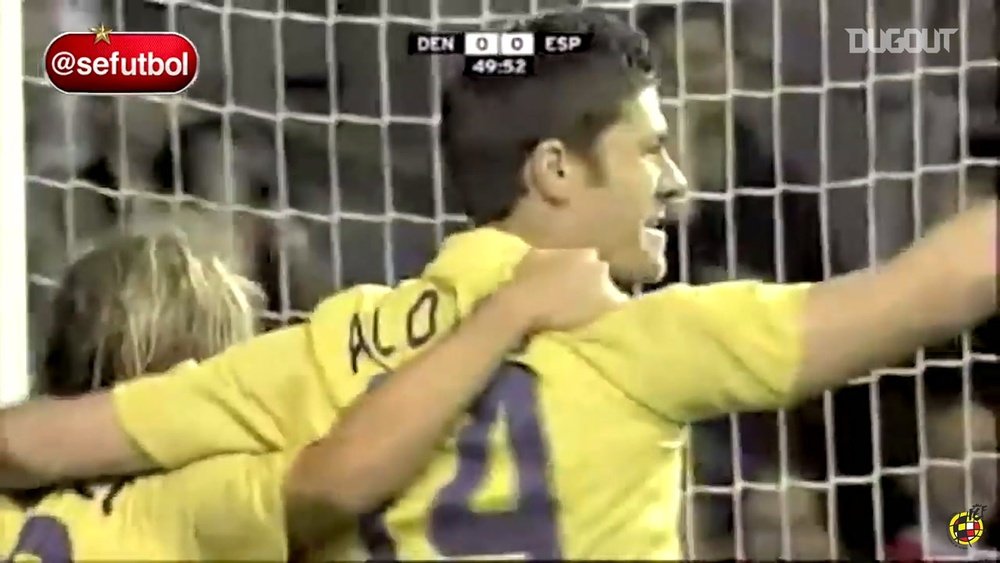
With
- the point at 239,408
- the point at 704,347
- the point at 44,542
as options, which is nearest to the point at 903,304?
the point at 704,347

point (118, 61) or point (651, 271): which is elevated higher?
point (118, 61)

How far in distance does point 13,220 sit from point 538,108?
0.34 m

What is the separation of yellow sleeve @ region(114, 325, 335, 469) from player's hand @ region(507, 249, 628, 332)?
4.3 inches

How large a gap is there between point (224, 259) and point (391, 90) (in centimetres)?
14

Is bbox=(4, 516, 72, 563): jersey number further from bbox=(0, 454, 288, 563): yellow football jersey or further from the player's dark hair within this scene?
the player's dark hair

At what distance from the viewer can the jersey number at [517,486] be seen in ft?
1.73

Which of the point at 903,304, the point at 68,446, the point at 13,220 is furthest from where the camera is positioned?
the point at 13,220

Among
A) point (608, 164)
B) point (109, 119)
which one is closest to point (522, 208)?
point (608, 164)

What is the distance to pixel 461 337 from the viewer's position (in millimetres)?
546

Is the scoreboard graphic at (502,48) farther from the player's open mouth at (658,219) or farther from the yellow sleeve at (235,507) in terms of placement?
the yellow sleeve at (235,507)

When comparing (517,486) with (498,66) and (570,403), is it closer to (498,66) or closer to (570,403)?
(570,403)

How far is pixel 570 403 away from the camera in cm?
53

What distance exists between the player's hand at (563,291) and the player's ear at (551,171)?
0.15 feet

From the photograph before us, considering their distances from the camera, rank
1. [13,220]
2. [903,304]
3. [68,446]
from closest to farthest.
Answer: [903,304] < [68,446] < [13,220]
